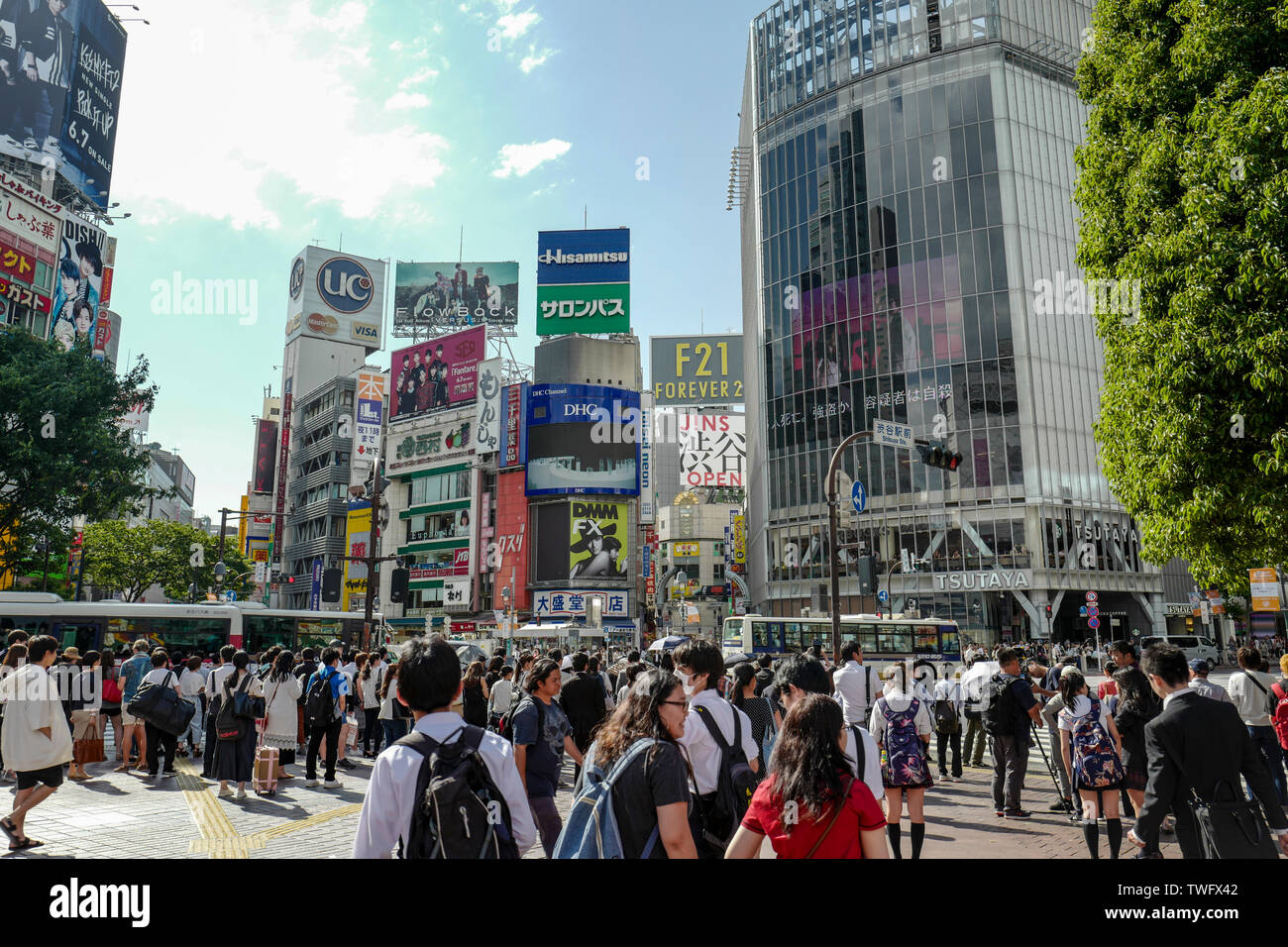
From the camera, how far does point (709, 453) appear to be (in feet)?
205

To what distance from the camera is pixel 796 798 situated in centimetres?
323

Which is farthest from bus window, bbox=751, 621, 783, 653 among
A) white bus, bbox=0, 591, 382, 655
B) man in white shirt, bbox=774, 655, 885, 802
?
man in white shirt, bbox=774, 655, 885, 802

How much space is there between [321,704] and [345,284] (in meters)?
80.2

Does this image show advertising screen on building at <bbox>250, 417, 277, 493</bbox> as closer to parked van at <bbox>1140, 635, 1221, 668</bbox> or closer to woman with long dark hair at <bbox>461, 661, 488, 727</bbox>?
parked van at <bbox>1140, 635, 1221, 668</bbox>

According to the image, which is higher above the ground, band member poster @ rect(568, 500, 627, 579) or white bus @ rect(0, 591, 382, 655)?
band member poster @ rect(568, 500, 627, 579)

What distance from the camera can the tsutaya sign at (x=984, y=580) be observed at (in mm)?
46688

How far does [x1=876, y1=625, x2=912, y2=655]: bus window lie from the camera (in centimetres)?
3045

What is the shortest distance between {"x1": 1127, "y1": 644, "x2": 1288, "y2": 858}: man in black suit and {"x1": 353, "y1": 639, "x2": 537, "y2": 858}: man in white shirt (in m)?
4.20

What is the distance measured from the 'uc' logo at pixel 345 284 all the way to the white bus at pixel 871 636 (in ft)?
218

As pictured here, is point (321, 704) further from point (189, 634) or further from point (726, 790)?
point (189, 634)

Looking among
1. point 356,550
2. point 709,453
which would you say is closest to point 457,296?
point 356,550

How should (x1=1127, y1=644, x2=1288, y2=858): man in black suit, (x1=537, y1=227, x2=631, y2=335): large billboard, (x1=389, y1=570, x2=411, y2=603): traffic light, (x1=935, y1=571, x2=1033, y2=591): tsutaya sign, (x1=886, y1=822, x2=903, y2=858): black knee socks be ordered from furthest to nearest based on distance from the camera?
(x1=537, y1=227, x2=631, y2=335): large billboard, (x1=935, y1=571, x2=1033, y2=591): tsutaya sign, (x1=389, y1=570, x2=411, y2=603): traffic light, (x1=886, y1=822, x2=903, y2=858): black knee socks, (x1=1127, y1=644, x2=1288, y2=858): man in black suit

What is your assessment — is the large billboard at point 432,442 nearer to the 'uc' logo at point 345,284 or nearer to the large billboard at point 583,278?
the large billboard at point 583,278

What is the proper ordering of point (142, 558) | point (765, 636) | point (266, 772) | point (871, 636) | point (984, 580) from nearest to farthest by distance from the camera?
point (266, 772) < point (871, 636) < point (765, 636) < point (984, 580) < point (142, 558)
